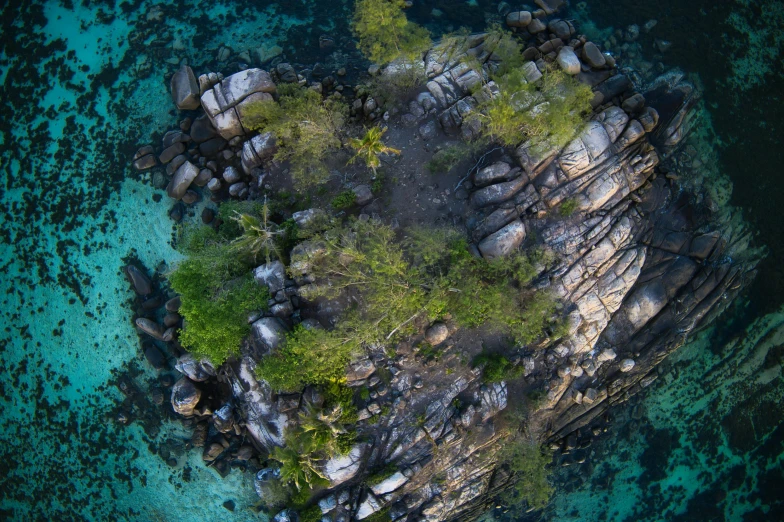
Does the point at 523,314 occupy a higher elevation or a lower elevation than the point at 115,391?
higher

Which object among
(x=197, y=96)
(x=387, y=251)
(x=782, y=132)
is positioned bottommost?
(x=387, y=251)

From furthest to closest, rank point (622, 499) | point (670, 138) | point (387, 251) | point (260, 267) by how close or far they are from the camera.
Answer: point (622, 499), point (670, 138), point (260, 267), point (387, 251)

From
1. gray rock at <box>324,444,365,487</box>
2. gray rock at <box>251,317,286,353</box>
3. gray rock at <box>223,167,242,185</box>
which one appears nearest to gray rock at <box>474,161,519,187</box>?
gray rock at <box>251,317,286,353</box>

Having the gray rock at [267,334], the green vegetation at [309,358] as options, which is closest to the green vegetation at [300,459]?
the green vegetation at [309,358]

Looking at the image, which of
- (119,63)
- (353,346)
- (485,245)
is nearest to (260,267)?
(353,346)

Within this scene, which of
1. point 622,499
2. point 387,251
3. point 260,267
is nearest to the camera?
point 387,251

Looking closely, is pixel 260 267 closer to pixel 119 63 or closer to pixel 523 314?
pixel 523 314

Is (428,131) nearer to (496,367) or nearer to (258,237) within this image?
(258,237)
